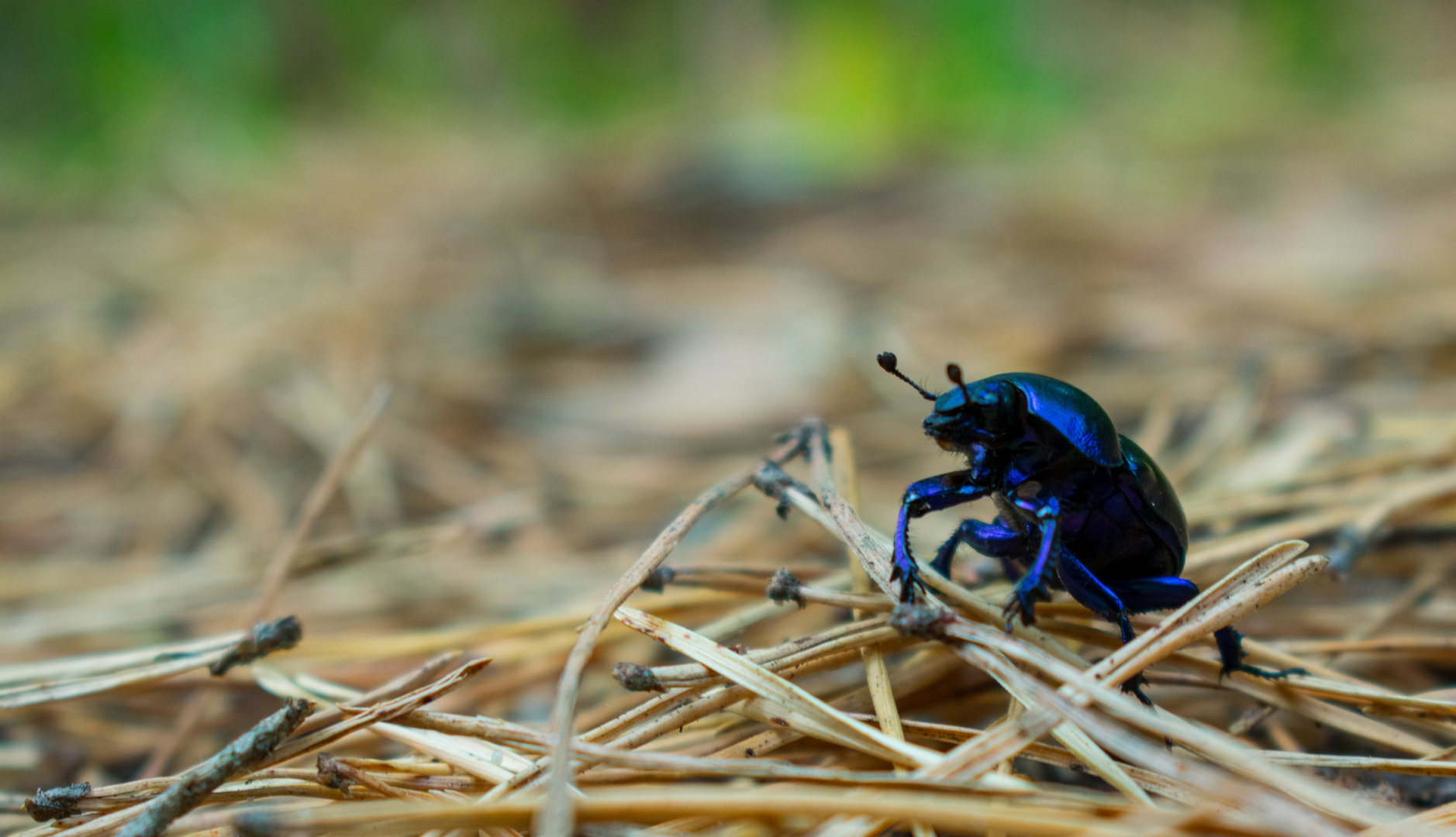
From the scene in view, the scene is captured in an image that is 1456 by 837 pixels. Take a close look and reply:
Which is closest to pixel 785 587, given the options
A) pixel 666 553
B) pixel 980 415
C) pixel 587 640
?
pixel 666 553

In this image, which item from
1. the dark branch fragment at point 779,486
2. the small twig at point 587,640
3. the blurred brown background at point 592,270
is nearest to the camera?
the small twig at point 587,640

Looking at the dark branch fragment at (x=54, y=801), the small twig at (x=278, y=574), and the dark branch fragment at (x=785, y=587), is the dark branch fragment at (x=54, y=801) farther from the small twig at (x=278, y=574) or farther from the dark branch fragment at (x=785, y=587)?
the dark branch fragment at (x=785, y=587)

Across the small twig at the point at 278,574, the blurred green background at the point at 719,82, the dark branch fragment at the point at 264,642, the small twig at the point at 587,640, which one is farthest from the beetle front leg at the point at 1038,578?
the blurred green background at the point at 719,82

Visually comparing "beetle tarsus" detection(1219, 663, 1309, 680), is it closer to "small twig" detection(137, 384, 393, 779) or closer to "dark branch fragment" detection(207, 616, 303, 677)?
"dark branch fragment" detection(207, 616, 303, 677)

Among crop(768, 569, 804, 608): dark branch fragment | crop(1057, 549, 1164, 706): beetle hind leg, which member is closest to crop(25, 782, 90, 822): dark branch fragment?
crop(768, 569, 804, 608): dark branch fragment

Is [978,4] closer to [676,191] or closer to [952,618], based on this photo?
[676,191]

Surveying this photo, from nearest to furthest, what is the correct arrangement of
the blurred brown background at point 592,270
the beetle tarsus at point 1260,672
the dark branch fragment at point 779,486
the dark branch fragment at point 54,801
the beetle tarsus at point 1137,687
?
the dark branch fragment at point 54,801
the beetle tarsus at point 1137,687
the beetle tarsus at point 1260,672
the dark branch fragment at point 779,486
the blurred brown background at point 592,270

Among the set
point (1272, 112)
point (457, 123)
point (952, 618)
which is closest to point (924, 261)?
point (952, 618)

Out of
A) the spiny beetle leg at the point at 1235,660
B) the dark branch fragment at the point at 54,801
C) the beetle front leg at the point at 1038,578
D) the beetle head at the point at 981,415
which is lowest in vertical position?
the dark branch fragment at the point at 54,801
